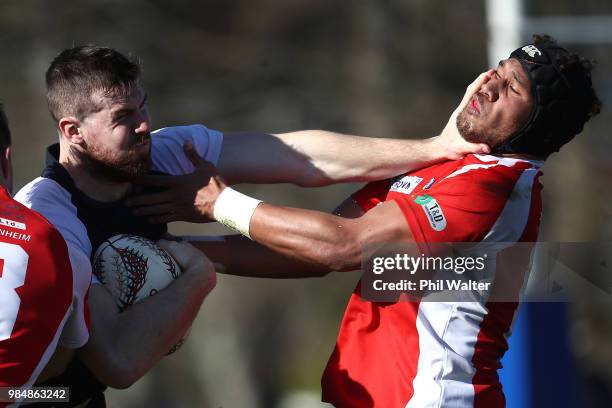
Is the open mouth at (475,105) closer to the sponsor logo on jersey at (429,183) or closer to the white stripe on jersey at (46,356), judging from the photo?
the sponsor logo on jersey at (429,183)

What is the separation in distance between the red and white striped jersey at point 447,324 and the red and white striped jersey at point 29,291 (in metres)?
1.31

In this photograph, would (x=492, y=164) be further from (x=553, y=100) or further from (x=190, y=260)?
(x=190, y=260)

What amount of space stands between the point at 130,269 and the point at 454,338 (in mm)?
1223

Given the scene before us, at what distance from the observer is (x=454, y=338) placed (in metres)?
3.56

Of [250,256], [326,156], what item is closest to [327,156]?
[326,156]

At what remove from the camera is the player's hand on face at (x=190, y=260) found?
11.1 feet

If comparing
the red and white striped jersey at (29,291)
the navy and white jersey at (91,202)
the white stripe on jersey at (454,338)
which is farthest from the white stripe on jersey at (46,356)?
the white stripe on jersey at (454,338)

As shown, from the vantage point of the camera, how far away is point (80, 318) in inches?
112

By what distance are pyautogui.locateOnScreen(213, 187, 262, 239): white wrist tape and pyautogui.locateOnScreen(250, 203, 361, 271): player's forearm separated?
23 millimetres

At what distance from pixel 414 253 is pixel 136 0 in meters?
7.81

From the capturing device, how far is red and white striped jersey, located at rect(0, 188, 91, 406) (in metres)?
2.59

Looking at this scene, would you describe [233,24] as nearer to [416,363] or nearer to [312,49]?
[312,49]

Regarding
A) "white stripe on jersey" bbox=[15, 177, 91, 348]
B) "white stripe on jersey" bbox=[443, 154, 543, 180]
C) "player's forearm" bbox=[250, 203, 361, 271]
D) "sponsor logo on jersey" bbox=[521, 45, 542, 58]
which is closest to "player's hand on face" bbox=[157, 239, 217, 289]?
"player's forearm" bbox=[250, 203, 361, 271]

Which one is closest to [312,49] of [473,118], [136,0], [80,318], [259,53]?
[259,53]
